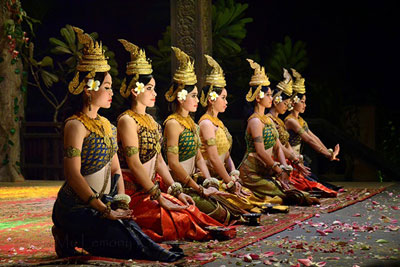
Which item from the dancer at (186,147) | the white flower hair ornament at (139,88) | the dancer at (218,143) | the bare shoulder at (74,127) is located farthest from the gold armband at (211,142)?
the bare shoulder at (74,127)

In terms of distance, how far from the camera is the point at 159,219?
5.39 meters

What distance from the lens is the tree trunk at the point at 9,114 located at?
10602mm

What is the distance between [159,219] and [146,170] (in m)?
0.36

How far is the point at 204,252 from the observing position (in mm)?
4996

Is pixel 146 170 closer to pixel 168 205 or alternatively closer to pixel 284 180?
pixel 168 205

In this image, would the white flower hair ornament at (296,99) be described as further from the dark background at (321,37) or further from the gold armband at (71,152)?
the gold armband at (71,152)

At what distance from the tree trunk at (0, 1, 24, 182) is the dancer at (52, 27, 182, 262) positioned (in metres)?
6.08

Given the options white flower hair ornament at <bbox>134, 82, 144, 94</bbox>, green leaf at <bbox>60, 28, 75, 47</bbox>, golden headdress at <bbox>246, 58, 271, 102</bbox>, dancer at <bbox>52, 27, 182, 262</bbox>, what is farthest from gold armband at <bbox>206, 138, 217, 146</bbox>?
green leaf at <bbox>60, 28, 75, 47</bbox>

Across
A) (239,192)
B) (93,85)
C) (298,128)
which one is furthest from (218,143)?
(93,85)

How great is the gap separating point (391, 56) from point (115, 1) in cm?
433

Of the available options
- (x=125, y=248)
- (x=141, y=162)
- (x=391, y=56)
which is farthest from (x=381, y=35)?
(x=125, y=248)

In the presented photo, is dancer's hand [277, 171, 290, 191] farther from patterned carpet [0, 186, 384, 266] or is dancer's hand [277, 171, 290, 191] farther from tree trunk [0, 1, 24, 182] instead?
tree trunk [0, 1, 24, 182]

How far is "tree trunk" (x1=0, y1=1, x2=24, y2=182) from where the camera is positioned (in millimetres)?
10602

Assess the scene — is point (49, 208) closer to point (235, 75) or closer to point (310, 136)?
point (310, 136)
